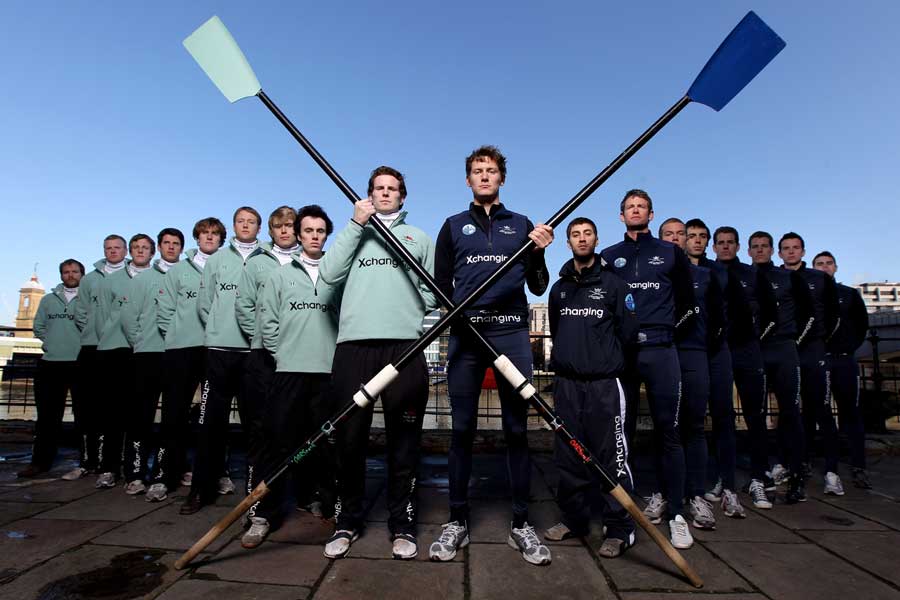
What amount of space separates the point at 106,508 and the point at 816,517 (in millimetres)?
5392

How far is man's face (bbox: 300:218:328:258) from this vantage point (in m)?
3.53

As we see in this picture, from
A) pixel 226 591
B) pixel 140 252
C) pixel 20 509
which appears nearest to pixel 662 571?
pixel 226 591

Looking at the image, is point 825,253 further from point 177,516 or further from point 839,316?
point 177,516

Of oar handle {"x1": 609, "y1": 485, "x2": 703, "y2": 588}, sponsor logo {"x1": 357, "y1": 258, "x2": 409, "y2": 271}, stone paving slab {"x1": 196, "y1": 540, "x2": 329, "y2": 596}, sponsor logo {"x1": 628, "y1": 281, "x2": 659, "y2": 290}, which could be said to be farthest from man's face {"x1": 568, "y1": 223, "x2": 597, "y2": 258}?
stone paving slab {"x1": 196, "y1": 540, "x2": 329, "y2": 596}

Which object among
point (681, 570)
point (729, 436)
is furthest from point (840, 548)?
point (681, 570)

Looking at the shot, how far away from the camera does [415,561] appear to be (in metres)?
2.78

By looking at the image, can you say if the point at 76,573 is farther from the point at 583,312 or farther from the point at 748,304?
the point at 748,304

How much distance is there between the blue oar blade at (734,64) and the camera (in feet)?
9.42

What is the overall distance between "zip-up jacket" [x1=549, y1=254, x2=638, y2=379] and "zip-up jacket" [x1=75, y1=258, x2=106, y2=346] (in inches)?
180

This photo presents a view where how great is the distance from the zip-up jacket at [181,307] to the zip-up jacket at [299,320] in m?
0.94

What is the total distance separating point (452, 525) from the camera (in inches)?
117

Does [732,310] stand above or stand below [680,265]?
below

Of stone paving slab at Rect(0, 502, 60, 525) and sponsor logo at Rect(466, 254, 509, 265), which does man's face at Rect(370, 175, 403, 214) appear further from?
stone paving slab at Rect(0, 502, 60, 525)

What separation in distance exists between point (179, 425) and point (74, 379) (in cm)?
199
